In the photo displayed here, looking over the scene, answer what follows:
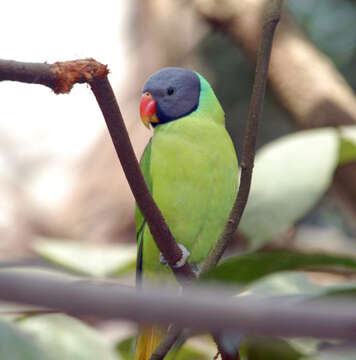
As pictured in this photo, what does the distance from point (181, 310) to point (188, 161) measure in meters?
0.73

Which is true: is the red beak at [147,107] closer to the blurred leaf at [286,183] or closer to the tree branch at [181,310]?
the blurred leaf at [286,183]

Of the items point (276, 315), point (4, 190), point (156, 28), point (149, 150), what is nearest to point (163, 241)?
point (149, 150)

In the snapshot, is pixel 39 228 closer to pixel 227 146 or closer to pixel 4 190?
pixel 4 190

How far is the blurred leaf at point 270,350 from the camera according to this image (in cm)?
78

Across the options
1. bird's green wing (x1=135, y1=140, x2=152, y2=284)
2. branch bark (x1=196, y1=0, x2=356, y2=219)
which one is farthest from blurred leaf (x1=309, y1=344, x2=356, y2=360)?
branch bark (x1=196, y1=0, x2=356, y2=219)

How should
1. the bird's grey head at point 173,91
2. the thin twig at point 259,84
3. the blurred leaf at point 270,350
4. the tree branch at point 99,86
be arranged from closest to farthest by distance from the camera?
the tree branch at point 99,86 → the thin twig at point 259,84 → the blurred leaf at point 270,350 → the bird's grey head at point 173,91

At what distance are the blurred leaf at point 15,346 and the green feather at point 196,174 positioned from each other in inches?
11.6

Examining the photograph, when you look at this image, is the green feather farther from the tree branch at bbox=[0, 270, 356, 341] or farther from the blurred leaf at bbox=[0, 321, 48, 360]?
the tree branch at bbox=[0, 270, 356, 341]

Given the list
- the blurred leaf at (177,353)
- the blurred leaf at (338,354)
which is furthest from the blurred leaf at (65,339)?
the blurred leaf at (338,354)

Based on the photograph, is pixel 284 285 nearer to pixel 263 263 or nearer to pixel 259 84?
pixel 263 263

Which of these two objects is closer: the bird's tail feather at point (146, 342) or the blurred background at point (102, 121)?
the bird's tail feather at point (146, 342)

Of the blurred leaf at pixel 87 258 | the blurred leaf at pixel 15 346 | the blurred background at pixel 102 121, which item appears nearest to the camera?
the blurred leaf at pixel 15 346

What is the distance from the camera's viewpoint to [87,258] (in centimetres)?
110

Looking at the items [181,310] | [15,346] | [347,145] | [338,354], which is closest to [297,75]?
[347,145]
